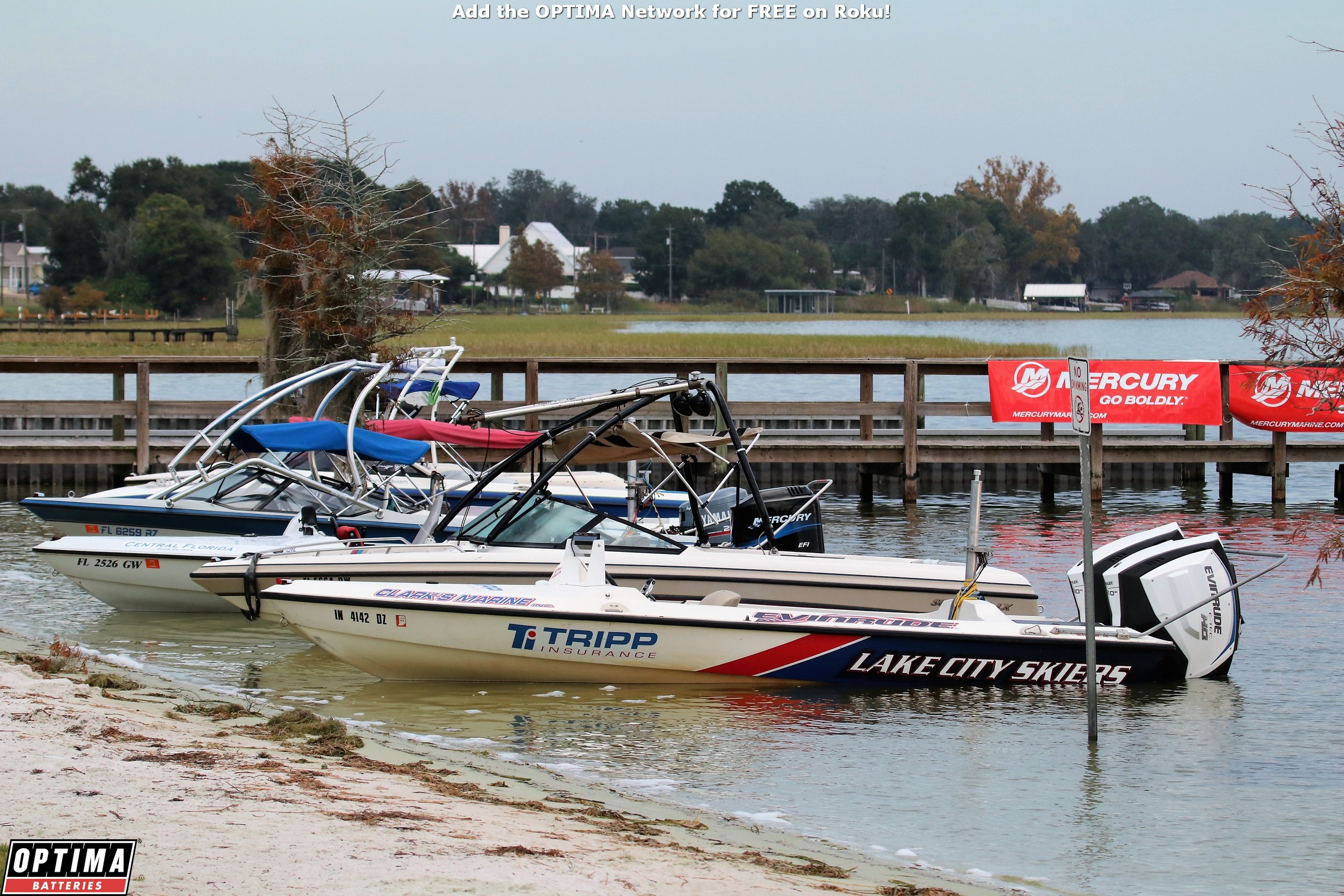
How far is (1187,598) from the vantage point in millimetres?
9359

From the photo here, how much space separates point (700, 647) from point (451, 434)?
14.0 ft

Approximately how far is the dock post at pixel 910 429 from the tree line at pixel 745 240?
5691 centimetres

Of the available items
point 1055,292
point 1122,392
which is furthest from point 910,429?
point 1055,292

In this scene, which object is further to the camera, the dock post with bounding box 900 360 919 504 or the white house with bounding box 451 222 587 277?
the white house with bounding box 451 222 587 277

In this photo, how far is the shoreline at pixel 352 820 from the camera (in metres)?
4.94

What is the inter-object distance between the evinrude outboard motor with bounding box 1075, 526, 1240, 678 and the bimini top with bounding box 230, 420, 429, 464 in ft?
20.8

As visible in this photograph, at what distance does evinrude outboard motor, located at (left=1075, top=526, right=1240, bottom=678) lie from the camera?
9.34 meters

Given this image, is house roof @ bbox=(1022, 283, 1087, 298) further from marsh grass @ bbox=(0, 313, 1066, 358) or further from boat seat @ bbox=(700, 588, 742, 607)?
boat seat @ bbox=(700, 588, 742, 607)

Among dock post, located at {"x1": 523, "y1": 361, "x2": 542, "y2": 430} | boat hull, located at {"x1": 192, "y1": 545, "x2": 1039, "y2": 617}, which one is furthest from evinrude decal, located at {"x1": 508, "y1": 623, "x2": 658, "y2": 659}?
dock post, located at {"x1": 523, "y1": 361, "x2": 542, "y2": 430}

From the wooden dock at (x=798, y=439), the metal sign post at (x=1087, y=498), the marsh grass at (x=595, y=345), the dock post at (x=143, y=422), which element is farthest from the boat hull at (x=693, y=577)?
the marsh grass at (x=595, y=345)

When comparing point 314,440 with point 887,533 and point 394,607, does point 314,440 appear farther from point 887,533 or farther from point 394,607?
point 887,533

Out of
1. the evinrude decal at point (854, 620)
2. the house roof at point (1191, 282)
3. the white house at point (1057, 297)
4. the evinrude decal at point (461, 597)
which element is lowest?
the evinrude decal at point (854, 620)

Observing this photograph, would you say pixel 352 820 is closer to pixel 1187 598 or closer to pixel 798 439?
pixel 1187 598

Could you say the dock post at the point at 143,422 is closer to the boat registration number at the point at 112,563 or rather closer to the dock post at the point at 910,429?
the boat registration number at the point at 112,563
